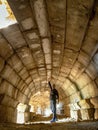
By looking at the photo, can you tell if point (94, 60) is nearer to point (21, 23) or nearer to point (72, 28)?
point (72, 28)

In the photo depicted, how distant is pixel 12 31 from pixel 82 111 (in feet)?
20.1

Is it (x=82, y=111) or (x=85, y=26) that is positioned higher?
(x=85, y=26)

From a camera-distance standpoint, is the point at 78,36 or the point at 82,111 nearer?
the point at 78,36

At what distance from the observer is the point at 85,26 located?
452 centimetres

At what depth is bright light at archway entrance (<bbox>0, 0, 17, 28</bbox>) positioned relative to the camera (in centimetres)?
412

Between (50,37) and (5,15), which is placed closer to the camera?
(5,15)

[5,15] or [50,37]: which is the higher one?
[50,37]

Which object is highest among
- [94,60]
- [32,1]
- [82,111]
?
[32,1]

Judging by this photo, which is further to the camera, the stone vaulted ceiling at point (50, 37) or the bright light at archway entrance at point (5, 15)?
the bright light at archway entrance at point (5, 15)

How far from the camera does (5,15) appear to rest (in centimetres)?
433

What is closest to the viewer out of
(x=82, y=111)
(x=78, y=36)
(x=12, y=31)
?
(x=12, y=31)

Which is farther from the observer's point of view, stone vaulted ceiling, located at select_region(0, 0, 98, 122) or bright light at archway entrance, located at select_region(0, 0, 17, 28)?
bright light at archway entrance, located at select_region(0, 0, 17, 28)

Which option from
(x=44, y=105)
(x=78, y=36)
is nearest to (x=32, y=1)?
(x=78, y=36)

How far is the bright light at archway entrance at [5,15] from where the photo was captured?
4.12 m
